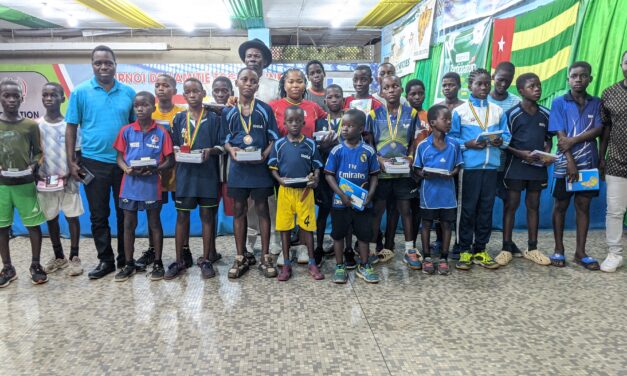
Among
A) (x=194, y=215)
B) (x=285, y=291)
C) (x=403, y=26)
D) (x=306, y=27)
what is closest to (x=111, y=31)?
(x=306, y=27)

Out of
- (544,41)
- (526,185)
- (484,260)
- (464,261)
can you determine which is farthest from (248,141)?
(544,41)

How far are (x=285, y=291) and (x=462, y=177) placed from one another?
172 centimetres

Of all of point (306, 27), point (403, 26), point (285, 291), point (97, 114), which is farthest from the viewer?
point (306, 27)

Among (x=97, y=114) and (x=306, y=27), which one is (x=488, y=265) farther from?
(x=306, y=27)

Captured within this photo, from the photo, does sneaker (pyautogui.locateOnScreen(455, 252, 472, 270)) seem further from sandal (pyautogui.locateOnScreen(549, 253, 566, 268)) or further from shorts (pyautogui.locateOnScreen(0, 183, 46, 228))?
shorts (pyautogui.locateOnScreen(0, 183, 46, 228))

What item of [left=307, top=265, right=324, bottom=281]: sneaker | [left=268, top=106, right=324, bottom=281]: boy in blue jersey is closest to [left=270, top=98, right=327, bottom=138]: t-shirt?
[left=268, top=106, right=324, bottom=281]: boy in blue jersey

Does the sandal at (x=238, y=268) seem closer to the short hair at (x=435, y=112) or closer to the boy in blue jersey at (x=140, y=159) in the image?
the boy in blue jersey at (x=140, y=159)

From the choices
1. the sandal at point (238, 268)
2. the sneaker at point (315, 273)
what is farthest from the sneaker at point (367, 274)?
the sandal at point (238, 268)

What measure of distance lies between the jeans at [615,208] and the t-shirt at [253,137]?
2665mm

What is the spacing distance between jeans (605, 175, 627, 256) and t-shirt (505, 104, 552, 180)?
48 centimetres

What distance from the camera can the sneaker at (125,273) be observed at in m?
3.12

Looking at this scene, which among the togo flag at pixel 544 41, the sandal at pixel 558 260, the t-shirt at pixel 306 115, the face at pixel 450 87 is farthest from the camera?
the togo flag at pixel 544 41

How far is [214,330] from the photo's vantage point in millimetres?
2342

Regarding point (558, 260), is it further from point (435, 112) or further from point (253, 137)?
point (253, 137)
